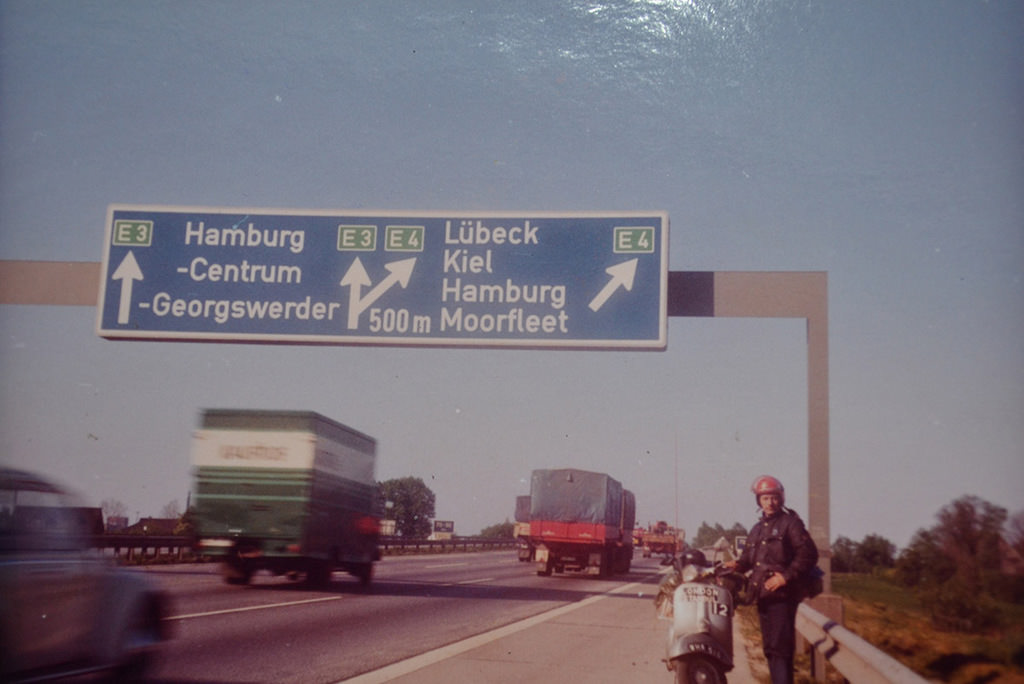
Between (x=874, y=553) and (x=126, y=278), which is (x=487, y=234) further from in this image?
(x=874, y=553)

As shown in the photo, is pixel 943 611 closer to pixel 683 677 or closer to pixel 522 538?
pixel 683 677

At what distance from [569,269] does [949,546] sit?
14.8ft

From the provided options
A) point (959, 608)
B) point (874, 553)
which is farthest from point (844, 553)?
point (959, 608)

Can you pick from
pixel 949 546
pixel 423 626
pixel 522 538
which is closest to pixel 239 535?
pixel 423 626

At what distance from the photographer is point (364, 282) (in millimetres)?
10664

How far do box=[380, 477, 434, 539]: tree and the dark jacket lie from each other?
12.6 m

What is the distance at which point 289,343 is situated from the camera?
1055 centimetres

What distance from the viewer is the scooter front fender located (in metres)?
7.66

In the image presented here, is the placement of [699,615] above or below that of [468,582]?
above

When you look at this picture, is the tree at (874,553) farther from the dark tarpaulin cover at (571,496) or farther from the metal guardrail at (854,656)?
the dark tarpaulin cover at (571,496)

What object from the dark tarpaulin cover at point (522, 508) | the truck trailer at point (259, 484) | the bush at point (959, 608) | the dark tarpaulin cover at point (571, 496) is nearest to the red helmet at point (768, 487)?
the bush at point (959, 608)

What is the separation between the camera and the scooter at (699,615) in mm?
7734

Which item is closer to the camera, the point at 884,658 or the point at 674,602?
the point at 884,658

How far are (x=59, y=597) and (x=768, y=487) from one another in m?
5.38
